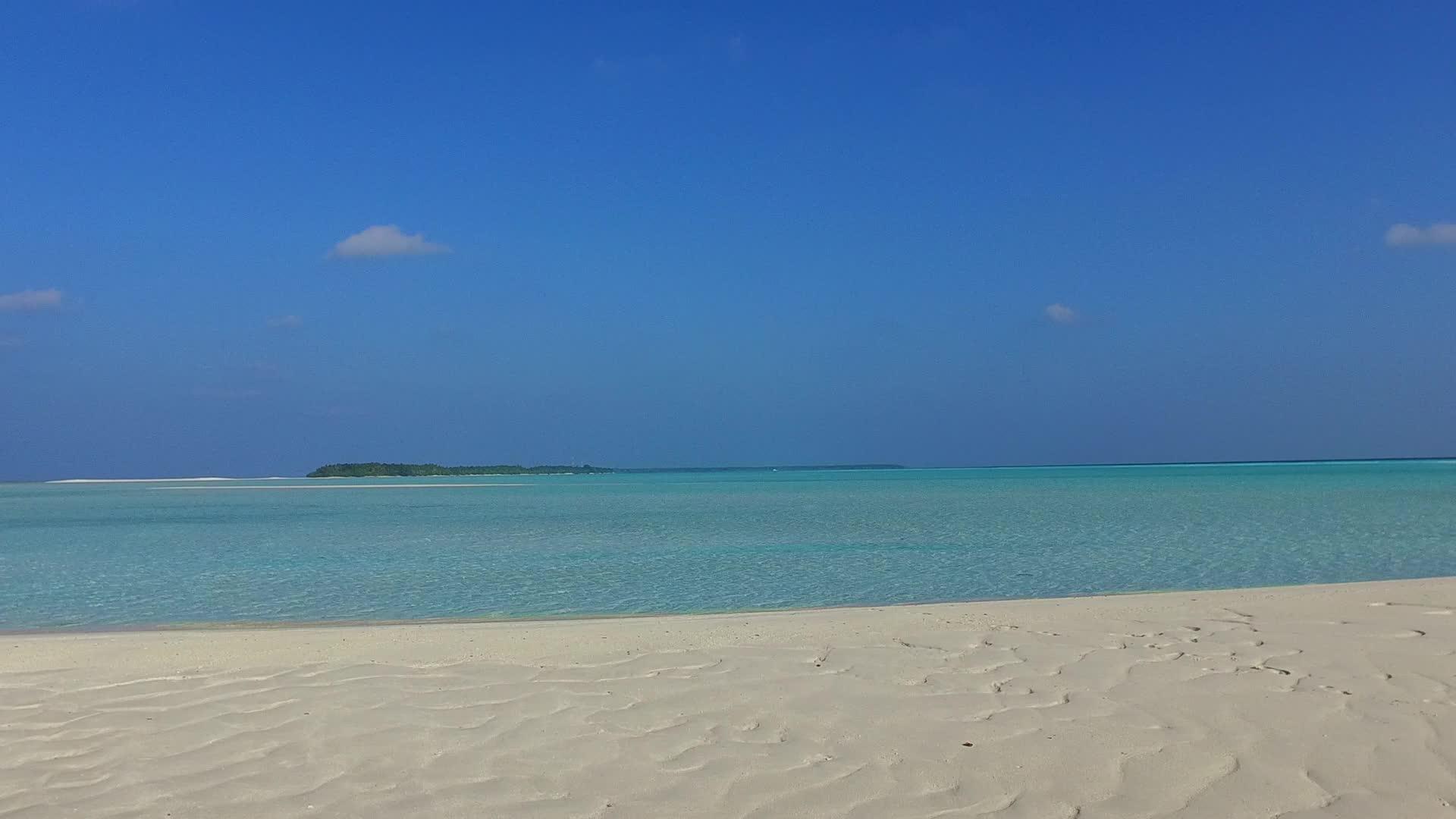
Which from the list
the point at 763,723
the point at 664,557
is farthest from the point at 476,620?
the point at 664,557

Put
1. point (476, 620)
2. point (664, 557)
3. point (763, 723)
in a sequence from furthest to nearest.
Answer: point (664, 557) → point (476, 620) → point (763, 723)

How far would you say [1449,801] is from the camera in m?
3.92

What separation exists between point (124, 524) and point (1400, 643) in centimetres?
3132

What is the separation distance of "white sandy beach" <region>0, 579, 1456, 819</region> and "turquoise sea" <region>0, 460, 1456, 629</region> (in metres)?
3.82

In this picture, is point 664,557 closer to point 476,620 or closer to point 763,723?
point 476,620

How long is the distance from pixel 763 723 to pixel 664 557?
12132 mm

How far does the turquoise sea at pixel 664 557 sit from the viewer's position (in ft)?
39.2

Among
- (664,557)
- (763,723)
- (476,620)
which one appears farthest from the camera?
(664,557)

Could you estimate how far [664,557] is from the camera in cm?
1717

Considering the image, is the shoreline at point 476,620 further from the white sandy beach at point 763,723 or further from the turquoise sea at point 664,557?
the white sandy beach at point 763,723

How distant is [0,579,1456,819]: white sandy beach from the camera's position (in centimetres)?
409

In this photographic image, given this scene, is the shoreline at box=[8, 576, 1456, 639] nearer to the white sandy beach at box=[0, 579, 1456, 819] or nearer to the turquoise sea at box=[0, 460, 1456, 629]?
the turquoise sea at box=[0, 460, 1456, 629]

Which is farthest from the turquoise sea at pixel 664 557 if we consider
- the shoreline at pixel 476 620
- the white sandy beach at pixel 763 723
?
the white sandy beach at pixel 763 723

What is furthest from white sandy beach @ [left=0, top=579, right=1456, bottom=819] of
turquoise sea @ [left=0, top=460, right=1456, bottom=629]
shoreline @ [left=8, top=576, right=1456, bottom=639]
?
turquoise sea @ [left=0, top=460, right=1456, bottom=629]
